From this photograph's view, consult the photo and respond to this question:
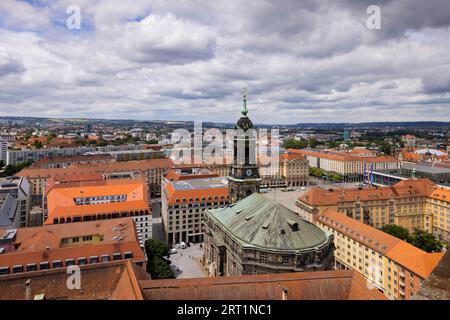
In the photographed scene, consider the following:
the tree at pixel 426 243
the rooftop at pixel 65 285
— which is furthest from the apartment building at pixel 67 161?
the tree at pixel 426 243

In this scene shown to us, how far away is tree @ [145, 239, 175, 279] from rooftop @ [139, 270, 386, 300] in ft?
71.3

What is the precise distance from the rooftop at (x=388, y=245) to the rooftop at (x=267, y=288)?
62.4 feet

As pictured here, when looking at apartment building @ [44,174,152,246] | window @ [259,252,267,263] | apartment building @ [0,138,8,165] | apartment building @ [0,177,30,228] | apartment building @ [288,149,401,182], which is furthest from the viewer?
apartment building @ [0,138,8,165]

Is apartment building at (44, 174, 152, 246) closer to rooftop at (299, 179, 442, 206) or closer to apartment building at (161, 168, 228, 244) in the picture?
apartment building at (161, 168, 228, 244)

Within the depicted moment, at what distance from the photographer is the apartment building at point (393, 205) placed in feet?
242

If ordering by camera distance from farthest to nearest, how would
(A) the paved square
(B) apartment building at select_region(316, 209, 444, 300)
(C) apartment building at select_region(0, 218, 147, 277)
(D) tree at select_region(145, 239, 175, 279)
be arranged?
(A) the paved square
(D) tree at select_region(145, 239, 175, 279)
(B) apartment building at select_region(316, 209, 444, 300)
(C) apartment building at select_region(0, 218, 147, 277)

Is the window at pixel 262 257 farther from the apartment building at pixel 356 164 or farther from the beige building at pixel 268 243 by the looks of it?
the apartment building at pixel 356 164

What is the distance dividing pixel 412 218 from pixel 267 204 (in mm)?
55427

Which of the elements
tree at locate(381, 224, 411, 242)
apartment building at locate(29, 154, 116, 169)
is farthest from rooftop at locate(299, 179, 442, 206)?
apartment building at locate(29, 154, 116, 169)

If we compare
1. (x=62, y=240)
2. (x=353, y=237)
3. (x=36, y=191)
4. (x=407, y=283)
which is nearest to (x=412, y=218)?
(x=353, y=237)

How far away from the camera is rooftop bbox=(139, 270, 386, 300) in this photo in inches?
944

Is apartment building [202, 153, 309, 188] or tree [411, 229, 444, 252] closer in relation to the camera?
tree [411, 229, 444, 252]

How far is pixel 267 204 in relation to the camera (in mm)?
42438

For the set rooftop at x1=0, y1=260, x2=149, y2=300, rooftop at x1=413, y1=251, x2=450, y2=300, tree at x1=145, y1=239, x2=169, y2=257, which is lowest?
tree at x1=145, y1=239, x2=169, y2=257
